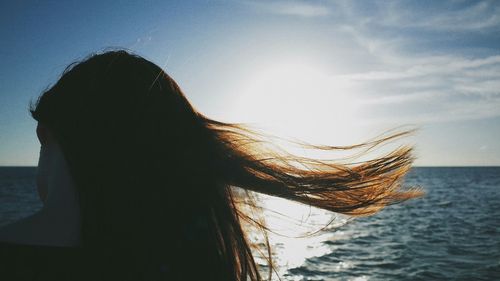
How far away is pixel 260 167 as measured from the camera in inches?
83.0

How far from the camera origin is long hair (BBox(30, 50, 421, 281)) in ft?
4.70

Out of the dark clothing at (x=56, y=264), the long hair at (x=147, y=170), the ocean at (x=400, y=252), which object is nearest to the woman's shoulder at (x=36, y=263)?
the dark clothing at (x=56, y=264)

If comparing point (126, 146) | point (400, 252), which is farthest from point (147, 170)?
point (400, 252)

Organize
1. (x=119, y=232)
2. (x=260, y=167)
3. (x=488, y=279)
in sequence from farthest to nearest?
1. (x=488, y=279)
2. (x=260, y=167)
3. (x=119, y=232)

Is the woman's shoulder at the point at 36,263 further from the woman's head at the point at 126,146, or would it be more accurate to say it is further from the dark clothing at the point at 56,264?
the woman's head at the point at 126,146

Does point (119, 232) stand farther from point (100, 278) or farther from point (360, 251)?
point (360, 251)

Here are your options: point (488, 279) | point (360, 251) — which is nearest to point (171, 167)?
point (488, 279)

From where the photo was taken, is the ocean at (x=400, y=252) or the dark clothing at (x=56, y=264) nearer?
the dark clothing at (x=56, y=264)

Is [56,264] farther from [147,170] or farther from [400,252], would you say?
[400,252]

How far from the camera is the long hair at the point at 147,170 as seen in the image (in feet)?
4.70

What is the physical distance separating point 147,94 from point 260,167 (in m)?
0.82

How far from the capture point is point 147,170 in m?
1.57

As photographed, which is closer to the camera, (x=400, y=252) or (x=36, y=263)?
(x=36, y=263)

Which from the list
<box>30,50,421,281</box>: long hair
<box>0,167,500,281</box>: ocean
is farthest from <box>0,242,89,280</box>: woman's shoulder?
<box>0,167,500,281</box>: ocean
